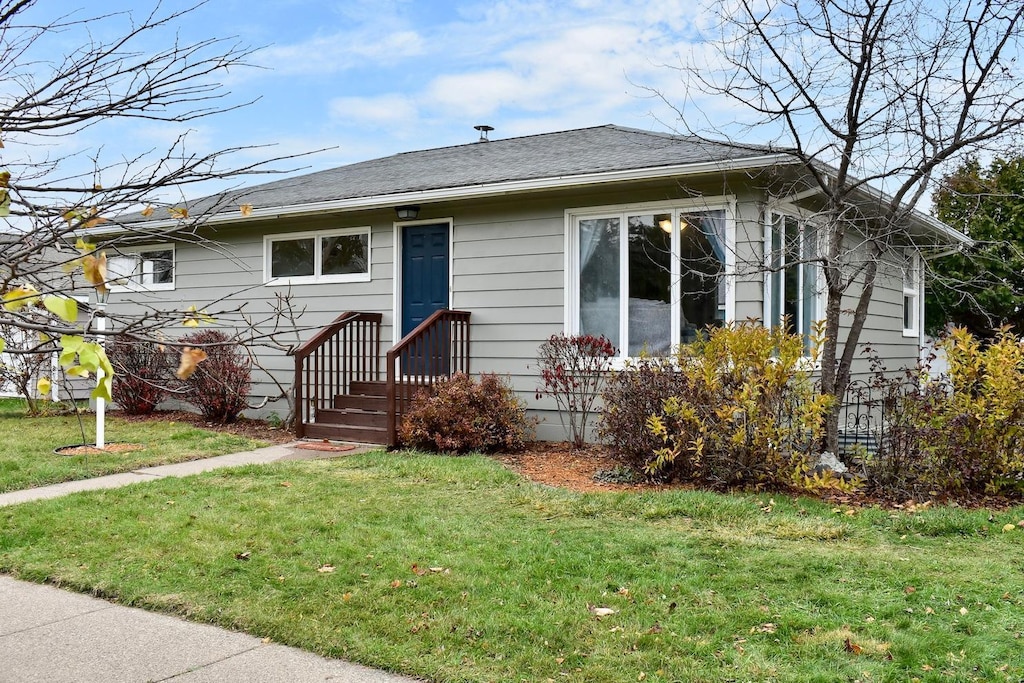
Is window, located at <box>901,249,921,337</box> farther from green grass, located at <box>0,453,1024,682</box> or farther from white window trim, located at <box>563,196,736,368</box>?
green grass, located at <box>0,453,1024,682</box>

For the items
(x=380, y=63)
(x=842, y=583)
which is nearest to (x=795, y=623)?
(x=842, y=583)

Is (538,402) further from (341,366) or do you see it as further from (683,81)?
(683,81)

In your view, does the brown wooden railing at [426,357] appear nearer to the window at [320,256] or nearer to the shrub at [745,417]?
the window at [320,256]

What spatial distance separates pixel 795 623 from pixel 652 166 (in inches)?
220

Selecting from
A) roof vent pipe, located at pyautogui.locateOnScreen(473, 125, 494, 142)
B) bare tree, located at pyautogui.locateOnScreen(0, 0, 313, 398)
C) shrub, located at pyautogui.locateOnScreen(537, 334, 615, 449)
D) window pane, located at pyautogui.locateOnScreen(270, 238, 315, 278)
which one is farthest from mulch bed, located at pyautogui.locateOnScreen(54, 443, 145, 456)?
roof vent pipe, located at pyautogui.locateOnScreen(473, 125, 494, 142)

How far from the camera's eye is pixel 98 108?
8.66 ft

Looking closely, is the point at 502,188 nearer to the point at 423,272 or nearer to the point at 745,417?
the point at 423,272

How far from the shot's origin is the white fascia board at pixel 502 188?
799 cm

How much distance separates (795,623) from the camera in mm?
3883

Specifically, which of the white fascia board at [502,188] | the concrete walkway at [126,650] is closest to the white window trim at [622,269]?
the white fascia board at [502,188]

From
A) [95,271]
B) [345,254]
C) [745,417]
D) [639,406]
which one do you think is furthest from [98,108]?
[345,254]

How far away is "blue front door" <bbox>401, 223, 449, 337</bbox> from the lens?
10602 millimetres

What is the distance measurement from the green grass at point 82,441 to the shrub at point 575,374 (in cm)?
354

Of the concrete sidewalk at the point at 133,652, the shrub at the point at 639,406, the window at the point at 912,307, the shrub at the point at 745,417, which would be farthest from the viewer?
the window at the point at 912,307
